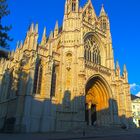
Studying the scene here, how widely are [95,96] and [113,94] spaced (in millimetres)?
3285

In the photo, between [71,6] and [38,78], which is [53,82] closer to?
[38,78]

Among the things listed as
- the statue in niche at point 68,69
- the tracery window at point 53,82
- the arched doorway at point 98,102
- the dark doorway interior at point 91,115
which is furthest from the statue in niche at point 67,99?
the dark doorway interior at point 91,115

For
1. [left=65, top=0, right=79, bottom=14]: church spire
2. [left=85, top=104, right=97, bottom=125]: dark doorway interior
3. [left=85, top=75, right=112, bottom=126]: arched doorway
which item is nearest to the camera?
[left=85, top=104, right=97, bottom=125]: dark doorway interior

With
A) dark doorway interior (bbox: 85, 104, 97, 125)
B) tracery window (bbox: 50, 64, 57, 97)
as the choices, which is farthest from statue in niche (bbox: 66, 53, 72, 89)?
dark doorway interior (bbox: 85, 104, 97, 125)

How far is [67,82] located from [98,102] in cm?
881

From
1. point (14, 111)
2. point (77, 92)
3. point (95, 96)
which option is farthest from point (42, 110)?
point (95, 96)

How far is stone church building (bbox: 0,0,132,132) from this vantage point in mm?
23641

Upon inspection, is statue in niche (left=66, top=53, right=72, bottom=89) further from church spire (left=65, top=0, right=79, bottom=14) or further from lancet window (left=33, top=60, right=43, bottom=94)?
church spire (left=65, top=0, right=79, bottom=14)

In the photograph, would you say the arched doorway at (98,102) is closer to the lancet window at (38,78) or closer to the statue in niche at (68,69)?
→ the statue in niche at (68,69)

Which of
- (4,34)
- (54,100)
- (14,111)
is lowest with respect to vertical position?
(14,111)

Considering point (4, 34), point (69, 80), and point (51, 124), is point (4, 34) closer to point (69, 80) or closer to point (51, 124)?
point (51, 124)

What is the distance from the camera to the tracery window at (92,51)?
3312 centimetres

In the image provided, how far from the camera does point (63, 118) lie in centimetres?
2519

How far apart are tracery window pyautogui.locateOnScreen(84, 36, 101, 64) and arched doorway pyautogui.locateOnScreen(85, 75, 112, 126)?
12.5 feet
